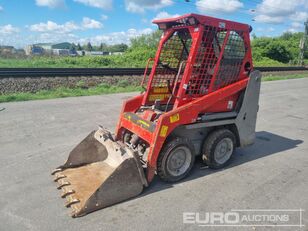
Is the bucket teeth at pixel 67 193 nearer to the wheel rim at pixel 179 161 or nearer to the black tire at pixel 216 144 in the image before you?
the wheel rim at pixel 179 161

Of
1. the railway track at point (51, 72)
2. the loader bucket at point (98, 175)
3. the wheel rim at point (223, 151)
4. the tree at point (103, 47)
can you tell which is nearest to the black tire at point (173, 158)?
the loader bucket at point (98, 175)

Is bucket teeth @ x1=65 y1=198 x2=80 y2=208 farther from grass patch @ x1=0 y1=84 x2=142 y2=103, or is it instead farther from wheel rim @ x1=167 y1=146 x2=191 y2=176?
grass patch @ x1=0 y1=84 x2=142 y2=103

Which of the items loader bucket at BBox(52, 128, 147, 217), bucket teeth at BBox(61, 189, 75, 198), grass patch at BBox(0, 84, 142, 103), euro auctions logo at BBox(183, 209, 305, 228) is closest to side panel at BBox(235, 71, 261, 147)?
euro auctions logo at BBox(183, 209, 305, 228)

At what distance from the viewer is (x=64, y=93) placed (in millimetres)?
10859

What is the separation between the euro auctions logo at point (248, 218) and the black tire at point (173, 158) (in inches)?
29.7

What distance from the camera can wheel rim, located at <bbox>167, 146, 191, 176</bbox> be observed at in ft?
13.5

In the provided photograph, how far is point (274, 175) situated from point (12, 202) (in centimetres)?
394

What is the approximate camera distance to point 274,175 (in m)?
4.62

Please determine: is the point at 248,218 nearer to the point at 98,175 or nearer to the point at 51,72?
the point at 98,175

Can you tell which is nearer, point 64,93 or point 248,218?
point 248,218

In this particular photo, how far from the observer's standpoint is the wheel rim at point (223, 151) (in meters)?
4.71

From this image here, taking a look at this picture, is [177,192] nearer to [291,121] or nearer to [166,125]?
[166,125]

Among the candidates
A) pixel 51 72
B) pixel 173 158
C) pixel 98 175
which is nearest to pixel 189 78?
pixel 173 158

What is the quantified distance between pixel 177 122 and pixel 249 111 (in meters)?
1.67
